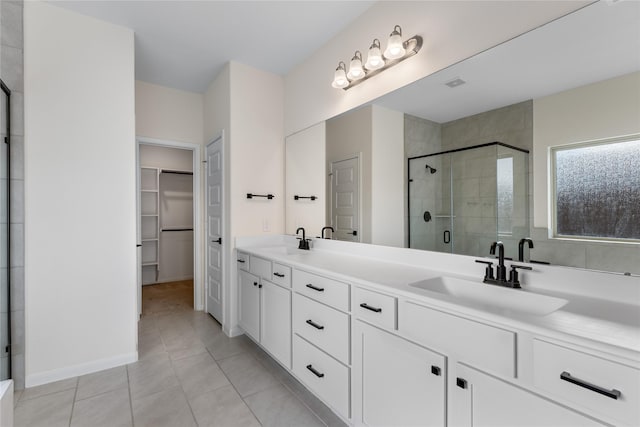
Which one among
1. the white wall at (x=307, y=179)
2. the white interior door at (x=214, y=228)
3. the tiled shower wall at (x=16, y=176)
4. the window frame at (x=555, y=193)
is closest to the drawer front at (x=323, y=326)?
the white wall at (x=307, y=179)

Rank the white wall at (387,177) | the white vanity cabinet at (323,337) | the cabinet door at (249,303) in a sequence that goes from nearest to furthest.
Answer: the white vanity cabinet at (323,337)
the white wall at (387,177)
the cabinet door at (249,303)

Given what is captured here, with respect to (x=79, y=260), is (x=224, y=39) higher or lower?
higher

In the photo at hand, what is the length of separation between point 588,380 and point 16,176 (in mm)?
3277

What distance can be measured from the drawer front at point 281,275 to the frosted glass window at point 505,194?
4.41 ft

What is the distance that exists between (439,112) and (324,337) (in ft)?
5.00

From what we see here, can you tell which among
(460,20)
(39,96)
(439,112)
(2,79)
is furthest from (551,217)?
(2,79)

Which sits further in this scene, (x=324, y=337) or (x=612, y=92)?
(x=324, y=337)

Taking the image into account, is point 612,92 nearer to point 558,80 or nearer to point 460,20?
point 558,80

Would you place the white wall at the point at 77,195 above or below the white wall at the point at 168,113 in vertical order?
below

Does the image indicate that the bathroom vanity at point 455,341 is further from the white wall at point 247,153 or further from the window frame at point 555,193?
the white wall at point 247,153

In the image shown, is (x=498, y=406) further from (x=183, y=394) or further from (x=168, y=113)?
(x=168, y=113)

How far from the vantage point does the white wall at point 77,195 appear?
7.12 ft

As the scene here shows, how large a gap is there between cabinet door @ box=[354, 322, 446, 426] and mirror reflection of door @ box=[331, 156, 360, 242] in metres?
1.00

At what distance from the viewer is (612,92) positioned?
3.85ft
